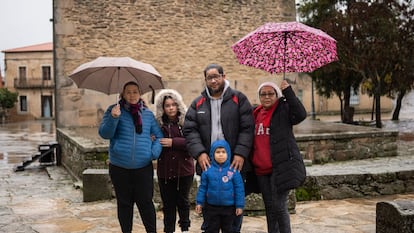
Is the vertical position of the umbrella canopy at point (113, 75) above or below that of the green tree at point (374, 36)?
below

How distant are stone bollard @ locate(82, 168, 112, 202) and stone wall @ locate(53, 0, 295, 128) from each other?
6.59 meters

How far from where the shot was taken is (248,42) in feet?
15.4

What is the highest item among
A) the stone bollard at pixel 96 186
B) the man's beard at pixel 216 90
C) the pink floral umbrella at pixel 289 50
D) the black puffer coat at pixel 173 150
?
the pink floral umbrella at pixel 289 50

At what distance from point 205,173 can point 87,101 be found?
10040mm

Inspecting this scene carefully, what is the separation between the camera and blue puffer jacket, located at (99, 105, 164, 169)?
459 cm

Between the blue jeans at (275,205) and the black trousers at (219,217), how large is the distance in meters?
0.33

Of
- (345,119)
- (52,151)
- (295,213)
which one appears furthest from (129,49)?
(345,119)

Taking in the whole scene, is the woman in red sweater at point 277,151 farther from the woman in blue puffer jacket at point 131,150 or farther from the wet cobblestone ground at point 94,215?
the wet cobblestone ground at point 94,215

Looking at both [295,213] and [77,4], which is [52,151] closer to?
[77,4]

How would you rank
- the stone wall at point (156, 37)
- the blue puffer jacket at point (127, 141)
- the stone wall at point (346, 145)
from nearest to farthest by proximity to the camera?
the blue puffer jacket at point (127, 141) < the stone wall at point (346, 145) < the stone wall at point (156, 37)

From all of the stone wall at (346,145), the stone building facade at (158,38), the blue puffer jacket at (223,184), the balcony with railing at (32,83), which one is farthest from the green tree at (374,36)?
the balcony with railing at (32,83)

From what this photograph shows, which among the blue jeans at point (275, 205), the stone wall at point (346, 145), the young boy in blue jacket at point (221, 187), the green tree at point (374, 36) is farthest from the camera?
the green tree at point (374, 36)

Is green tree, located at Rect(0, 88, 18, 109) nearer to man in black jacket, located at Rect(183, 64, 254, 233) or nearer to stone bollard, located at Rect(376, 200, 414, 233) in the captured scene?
man in black jacket, located at Rect(183, 64, 254, 233)

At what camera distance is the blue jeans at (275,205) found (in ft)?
14.0
